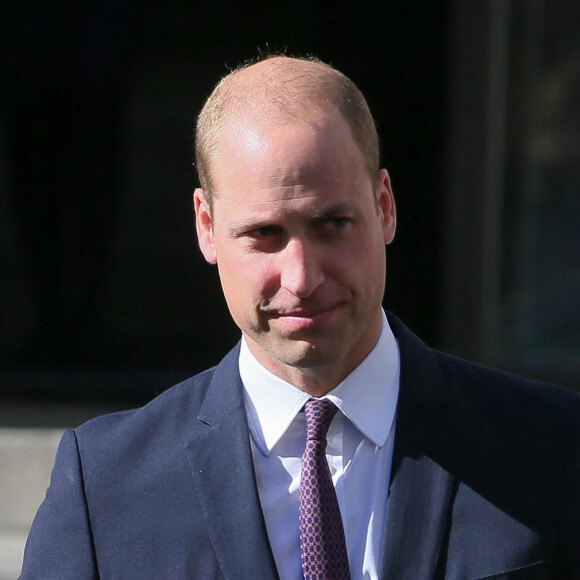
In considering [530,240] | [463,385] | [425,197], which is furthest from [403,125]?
[463,385]

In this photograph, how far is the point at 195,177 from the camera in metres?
5.65

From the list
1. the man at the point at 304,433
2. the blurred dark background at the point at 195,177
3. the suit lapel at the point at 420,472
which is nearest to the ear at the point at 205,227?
the man at the point at 304,433

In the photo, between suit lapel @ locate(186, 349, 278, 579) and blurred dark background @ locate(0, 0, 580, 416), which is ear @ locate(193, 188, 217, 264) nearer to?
suit lapel @ locate(186, 349, 278, 579)

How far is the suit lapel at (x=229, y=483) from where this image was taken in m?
2.02

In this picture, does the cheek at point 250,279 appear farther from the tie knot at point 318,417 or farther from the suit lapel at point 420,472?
the suit lapel at point 420,472

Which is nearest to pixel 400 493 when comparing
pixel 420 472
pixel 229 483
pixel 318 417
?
pixel 420 472

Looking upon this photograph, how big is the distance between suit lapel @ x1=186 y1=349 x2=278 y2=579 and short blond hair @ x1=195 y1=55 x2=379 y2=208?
42 centimetres

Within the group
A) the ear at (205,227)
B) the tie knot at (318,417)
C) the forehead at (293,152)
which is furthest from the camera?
the ear at (205,227)

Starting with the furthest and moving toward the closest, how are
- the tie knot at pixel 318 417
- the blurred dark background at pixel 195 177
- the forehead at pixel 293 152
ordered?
the blurred dark background at pixel 195 177 → the tie knot at pixel 318 417 → the forehead at pixel 293 152

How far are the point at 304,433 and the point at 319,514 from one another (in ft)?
0.64

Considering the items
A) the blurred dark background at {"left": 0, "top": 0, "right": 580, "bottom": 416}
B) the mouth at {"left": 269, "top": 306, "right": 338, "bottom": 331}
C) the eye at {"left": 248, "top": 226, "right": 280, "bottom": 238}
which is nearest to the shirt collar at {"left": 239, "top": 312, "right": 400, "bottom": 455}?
the mouth at {"left": 269, "top": 306, "right": 338, "bottom": 331}

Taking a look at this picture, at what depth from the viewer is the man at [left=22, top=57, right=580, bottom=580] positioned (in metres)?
2.00

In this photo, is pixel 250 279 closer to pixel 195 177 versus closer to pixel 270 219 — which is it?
pixel 270 219

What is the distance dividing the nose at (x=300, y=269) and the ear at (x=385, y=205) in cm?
25
